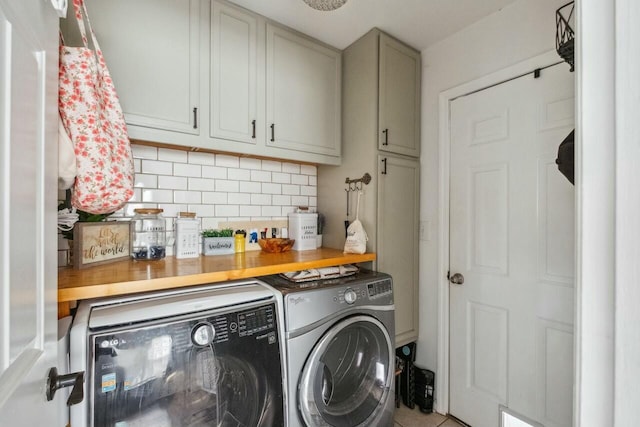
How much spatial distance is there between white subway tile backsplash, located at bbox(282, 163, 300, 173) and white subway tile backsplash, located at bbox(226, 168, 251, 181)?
0.90 ft

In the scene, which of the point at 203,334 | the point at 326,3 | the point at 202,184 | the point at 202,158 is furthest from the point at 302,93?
the point at 203,334

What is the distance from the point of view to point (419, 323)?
2041 millimetres

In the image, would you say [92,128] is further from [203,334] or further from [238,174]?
[238,174]

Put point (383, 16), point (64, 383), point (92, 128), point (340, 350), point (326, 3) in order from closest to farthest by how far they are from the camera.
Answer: point (64, 383)
point (92, 128)
point (326, 3)
point (340, 350)
point (383, 16)

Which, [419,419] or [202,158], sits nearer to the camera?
[202,158]

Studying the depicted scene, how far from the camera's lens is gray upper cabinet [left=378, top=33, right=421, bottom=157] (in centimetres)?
182

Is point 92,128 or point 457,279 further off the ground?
point 92,128

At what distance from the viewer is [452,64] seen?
1885 mm

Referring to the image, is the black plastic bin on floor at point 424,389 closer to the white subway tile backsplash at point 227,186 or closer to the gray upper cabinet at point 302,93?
the gray upper cabinet at point 302,93

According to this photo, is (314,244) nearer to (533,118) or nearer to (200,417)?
(200,417)

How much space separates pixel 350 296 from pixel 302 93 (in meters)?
1.28

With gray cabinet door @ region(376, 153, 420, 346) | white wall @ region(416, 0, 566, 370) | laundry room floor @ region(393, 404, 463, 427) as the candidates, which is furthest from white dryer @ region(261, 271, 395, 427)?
white wall @ region(416, 0, 566, 370)

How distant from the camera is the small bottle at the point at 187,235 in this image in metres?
1.58

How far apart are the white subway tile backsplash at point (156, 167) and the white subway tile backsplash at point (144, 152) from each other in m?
0.02
